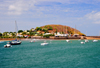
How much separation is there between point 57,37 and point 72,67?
6419 inches

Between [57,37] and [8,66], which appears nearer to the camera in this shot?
[8,66]

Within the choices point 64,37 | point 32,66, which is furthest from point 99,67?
point 64,37

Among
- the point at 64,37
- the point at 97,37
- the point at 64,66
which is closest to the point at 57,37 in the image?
the point at 64,37

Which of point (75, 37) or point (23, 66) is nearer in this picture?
point (23, 66)

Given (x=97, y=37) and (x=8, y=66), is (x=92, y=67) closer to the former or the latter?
(x=8, y=66)

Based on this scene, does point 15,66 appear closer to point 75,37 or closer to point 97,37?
point 75,37

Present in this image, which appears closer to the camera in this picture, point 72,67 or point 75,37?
point 72,67

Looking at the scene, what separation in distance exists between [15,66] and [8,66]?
1.71 meters

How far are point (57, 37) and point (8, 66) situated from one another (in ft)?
533

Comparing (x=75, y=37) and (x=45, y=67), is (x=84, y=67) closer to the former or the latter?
→ (x=45, y=67)

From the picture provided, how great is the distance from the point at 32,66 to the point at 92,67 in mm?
13545

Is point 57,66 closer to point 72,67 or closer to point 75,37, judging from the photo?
point 72,67

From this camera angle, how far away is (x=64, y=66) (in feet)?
109

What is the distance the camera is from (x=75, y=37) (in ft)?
634
